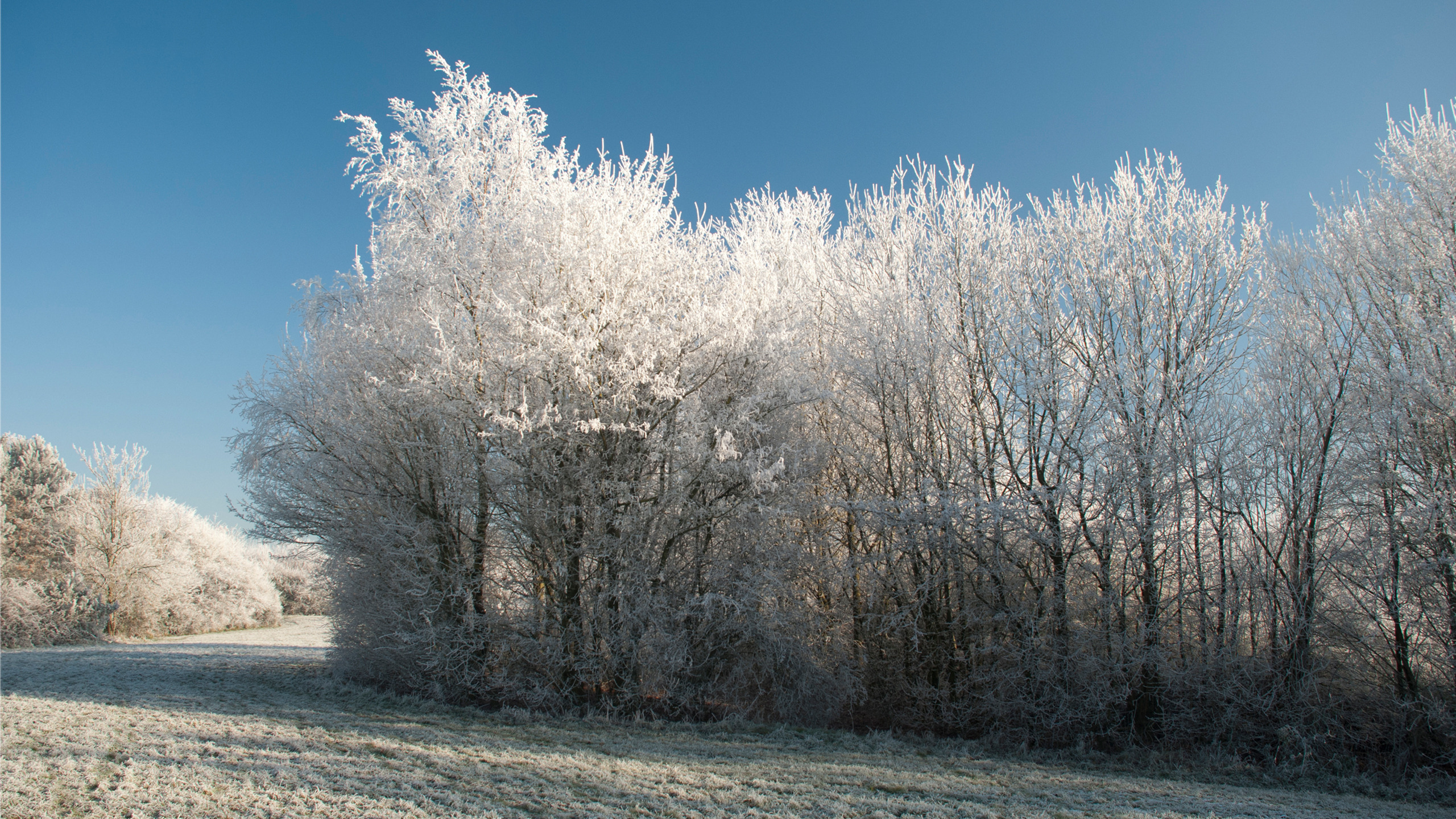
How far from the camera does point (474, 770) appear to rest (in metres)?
5.97

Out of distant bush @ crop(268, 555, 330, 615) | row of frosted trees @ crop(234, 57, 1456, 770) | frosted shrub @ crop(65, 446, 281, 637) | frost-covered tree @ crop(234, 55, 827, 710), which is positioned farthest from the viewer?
distant bush @ crop(268, 555, 330, 615)

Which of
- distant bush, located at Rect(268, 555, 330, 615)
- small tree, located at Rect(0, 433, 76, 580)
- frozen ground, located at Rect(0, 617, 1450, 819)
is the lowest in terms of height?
distant bush, located at Rect(268, 555, 330, 615)

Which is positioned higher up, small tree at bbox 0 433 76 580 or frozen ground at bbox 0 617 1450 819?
small tree at bbox 0 433 76 580

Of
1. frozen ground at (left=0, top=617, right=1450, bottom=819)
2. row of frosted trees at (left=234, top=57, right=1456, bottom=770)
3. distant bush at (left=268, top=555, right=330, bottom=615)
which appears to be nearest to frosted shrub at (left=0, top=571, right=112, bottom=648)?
frozen ground at (left=0, top=617, right=1450, bottom=819)

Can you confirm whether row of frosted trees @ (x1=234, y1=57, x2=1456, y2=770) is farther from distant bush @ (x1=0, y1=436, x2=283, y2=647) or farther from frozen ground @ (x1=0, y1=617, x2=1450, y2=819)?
distant bush @ (x1=0, y1=436, x2=283, y2=647)

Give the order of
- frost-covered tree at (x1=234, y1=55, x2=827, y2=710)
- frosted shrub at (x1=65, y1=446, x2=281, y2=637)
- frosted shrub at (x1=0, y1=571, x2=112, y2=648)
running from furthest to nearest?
frosted shrub at (x1=65, y1=446, x2=281, y2=637) < frosted shrub at (x1=0, y1=571, x2=112, y2=648) < frost-covered tree at (x1=234, y1=55, x2=827, y2=710)

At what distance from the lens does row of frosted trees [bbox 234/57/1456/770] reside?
859 cm

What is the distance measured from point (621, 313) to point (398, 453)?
4.45 m

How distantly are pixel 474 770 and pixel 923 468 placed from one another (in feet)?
24.1

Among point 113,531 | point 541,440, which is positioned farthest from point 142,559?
point 541,440

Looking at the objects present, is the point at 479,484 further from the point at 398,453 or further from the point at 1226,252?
the point at 1226,252

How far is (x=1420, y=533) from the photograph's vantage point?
26.5 feet

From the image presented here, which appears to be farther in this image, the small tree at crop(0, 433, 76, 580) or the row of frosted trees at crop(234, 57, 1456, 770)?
the small tree at crop(0, 433, 76, 580)

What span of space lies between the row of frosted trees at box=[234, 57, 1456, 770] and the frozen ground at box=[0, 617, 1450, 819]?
141 centimetres
